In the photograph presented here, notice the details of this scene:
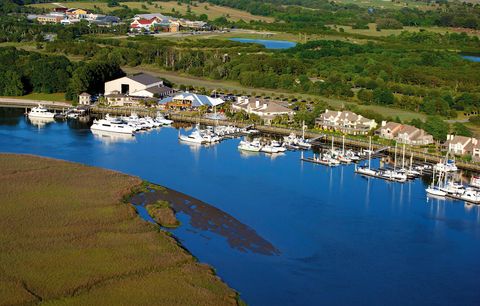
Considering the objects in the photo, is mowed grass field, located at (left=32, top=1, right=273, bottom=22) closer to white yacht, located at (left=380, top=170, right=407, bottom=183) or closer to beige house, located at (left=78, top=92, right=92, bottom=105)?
beige house, located at (left=78, top=92, right=92, bottom=105)

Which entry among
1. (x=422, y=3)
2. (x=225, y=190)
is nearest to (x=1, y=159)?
(x=225, y=190)

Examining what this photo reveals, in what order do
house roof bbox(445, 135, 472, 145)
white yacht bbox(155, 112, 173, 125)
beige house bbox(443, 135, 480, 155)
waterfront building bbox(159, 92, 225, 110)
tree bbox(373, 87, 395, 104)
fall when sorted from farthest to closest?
tree bbox(373, 87, 395, 104), waterfront building bbox(159, 92, 225, 110), white yacht bbox(155, 112, 173, 125), house roof bbox(445, 135, 472, 145), beige house bbox(443, 135, 480, 155)

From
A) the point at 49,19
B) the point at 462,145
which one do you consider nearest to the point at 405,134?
the point at 462,145

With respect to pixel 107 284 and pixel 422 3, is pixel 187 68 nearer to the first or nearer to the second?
pixel 107 284

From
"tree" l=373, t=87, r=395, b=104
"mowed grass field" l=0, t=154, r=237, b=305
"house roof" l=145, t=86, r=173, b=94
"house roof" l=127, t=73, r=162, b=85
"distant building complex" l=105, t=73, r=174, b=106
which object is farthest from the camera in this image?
"house roof" l=127, t=73, r=162, b=85

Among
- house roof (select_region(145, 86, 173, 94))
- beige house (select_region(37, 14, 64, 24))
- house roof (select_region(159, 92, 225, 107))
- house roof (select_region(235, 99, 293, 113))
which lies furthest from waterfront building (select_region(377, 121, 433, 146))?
beige house (select_region(37, 14, 64, 24))

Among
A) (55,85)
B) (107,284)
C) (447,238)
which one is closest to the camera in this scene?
(107,284)

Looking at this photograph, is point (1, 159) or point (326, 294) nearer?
point (326, 294)
